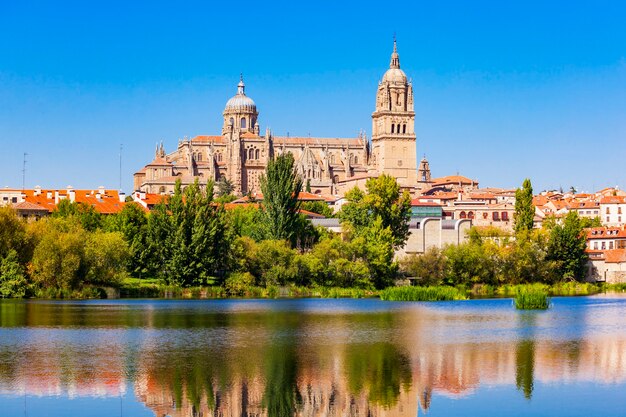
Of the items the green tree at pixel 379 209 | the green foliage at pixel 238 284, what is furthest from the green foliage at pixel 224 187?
the green foliage at pixel 238 284

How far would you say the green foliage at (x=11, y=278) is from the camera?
171 feet

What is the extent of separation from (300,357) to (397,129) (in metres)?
113

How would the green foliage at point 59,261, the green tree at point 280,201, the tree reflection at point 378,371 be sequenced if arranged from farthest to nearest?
1. the green tree at point 280,201
2. the green foliage at point 59,261
3. the tree reflection at point 378,371

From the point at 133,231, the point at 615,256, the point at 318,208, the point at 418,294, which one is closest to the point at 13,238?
the point at 133,231

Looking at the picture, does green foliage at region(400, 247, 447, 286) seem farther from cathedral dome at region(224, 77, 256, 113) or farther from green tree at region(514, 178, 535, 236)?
cathedral dome at region(224, 77, 256, 113)

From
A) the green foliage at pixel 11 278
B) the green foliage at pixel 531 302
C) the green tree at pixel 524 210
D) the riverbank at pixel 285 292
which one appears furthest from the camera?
the green tree at pixel 524 210

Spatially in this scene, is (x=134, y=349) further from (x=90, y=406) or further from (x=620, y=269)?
(x=620, y=269)

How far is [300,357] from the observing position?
28.0 meters

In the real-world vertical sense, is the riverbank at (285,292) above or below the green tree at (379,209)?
below

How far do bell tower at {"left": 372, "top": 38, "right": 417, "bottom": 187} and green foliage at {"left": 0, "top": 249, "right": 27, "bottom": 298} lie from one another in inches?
3497

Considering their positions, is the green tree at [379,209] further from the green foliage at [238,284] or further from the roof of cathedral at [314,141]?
the roof of cathedral at [314,141]

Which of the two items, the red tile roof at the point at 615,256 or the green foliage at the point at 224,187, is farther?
the green foliage at the point at 224,187

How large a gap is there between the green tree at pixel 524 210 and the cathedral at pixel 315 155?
56537 millimetres

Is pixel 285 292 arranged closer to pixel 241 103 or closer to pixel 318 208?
pixel 318 208
